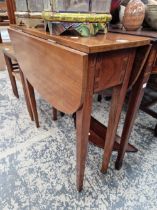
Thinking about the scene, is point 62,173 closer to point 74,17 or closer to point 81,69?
point 81,69

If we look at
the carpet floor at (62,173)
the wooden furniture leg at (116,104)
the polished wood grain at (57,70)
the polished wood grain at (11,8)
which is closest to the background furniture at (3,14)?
the polished wood grain at (11,8)

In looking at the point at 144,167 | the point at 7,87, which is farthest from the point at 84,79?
the point at 7,87

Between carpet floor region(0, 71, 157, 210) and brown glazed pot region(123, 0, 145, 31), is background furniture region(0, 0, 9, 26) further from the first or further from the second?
brown glazed pot region(123, 0, 145, 31)

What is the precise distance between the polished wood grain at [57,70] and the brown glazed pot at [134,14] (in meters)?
0.48

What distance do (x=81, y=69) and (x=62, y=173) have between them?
834 mm

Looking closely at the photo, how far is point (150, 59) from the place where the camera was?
71 centimetres

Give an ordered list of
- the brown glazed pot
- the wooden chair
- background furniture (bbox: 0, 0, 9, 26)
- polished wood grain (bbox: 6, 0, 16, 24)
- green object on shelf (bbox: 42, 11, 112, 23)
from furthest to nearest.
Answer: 1. background furniture (bbox: 0, 0, 9, 26)
2. the wooden chair
3. polished wood grain (bbox: 6, 0, 16, 24)
4. the brown glazed pot
5. green object on shelf (bbox: 42, 11, 112, 23)

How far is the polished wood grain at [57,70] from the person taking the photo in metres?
0.57

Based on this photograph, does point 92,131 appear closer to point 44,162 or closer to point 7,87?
point 44,162

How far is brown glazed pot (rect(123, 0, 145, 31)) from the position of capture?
2.69 ft

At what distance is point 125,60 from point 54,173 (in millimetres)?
876

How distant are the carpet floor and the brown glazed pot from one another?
91 cm

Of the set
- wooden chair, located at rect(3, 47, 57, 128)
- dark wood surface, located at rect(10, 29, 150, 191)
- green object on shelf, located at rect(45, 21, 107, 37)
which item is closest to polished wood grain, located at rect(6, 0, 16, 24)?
wooden chair, located at rect(3, 47, 57, 128)

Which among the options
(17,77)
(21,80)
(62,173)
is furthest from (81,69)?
(17,77)
